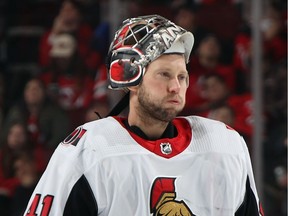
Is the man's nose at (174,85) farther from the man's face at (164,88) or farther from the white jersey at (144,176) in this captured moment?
the white jersey at (144,176)

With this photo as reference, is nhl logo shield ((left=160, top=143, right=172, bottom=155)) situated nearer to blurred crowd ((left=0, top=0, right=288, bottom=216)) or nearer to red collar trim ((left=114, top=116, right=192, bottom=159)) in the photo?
red collar trim ((left=114, top=116, right=192, bottom=159))

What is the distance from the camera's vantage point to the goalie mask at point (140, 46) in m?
3.00

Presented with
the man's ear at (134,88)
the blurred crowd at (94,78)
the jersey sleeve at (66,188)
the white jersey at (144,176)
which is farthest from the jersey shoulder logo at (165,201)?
the blurred crowd at (94,78)

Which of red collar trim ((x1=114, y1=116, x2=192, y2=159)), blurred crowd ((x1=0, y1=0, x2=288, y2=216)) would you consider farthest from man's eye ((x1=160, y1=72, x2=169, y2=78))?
blurred crowd ((x1=0, y1=0, x2=288, y2=216))

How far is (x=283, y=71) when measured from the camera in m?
5.52

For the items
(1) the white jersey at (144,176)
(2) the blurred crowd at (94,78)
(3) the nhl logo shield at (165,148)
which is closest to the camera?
(1) the white jersey at (144,176)

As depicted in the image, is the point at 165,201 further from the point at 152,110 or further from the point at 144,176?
the point at 152,110

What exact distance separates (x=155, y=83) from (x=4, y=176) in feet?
10.0

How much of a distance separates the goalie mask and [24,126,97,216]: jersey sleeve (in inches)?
9.7

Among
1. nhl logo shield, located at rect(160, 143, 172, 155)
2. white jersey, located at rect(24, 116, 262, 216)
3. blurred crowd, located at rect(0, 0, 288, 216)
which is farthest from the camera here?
blurred crowd, located at rect(0, 0, 288, 216)

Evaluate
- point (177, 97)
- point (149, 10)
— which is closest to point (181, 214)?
point (177, 97)

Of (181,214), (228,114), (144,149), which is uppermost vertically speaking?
(228,114)

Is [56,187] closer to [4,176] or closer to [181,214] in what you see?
[181,214]

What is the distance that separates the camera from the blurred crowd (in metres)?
5.49
